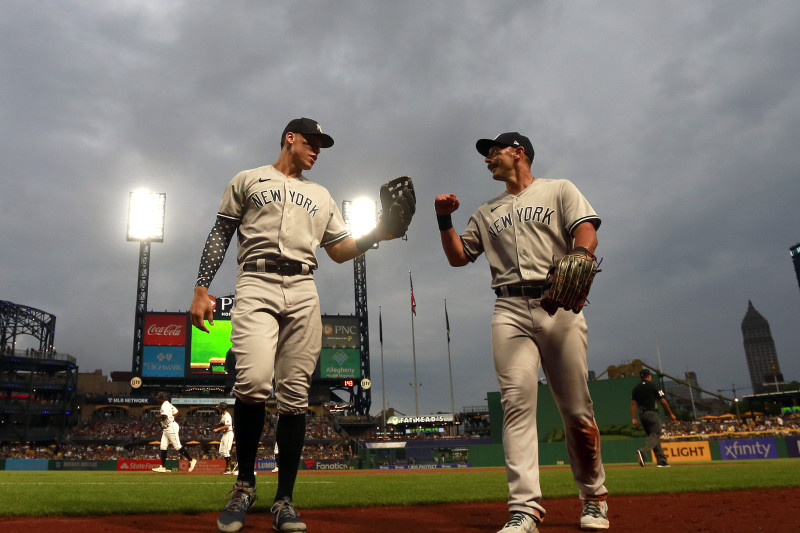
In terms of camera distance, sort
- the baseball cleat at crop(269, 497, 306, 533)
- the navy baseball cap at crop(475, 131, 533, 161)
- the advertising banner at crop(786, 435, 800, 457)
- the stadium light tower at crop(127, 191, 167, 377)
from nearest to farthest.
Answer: the baseball cleat at crop(269, 497, 306, 533)
the navy baseball cap at crop(475, 131, 533, 161)
the advertising banner at crop(786, 435, 800, 457)
the stadium light tower at crop(127, 191, 167, 377)

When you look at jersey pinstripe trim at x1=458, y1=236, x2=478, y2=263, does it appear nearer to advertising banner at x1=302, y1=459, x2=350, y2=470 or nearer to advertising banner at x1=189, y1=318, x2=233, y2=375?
advertising banner at x1=302, y1=459, x2=350, y2=470

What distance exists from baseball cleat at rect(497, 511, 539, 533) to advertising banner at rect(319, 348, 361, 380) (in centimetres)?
4679

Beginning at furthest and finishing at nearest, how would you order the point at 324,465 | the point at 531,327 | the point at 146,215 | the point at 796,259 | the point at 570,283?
the point at 796,259 → the point at 146,215 → the point at 324,465 → the point at 531,327 → the point at 570,283

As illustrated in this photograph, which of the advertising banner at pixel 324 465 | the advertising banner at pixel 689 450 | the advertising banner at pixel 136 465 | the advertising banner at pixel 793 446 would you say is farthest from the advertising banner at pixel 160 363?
the advertising banner at pixel 793 446

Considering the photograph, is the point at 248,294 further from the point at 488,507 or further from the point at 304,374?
the point at 488,507

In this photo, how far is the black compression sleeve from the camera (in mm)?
3664

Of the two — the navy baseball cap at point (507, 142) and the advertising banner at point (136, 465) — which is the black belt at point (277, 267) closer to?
the navy baseball cap at point (507, 142)

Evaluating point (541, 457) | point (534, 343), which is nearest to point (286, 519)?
point (534, 343)

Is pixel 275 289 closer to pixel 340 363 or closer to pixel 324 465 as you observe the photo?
pixel 324 465

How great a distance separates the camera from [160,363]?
46219 mm

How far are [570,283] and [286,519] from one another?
6.27ft

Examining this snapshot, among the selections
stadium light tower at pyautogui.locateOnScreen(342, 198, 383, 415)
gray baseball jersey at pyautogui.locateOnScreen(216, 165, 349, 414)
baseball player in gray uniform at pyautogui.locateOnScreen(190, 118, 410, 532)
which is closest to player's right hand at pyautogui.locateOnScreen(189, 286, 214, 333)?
baseball player in gray uniform at pyautogui.locateOnScreen(190, 118, 410, 532)

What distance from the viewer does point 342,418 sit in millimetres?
52625

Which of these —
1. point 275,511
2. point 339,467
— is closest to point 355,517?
point 275,511
